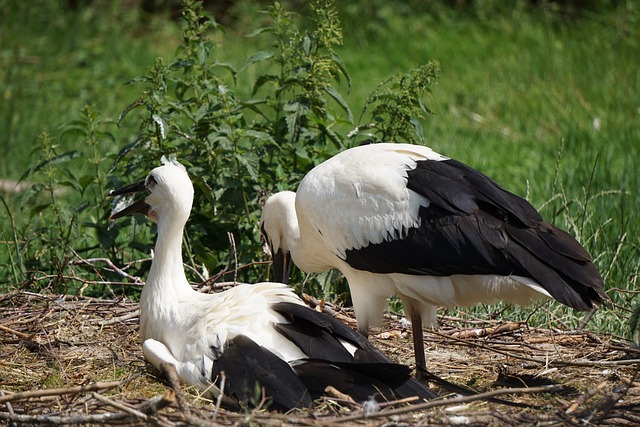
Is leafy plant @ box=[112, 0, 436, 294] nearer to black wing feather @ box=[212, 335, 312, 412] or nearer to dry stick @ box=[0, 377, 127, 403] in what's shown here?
black wing feather @ box=[212, 335, 312, 412]

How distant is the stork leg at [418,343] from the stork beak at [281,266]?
1005mm

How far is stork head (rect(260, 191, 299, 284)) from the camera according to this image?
591 centimetres

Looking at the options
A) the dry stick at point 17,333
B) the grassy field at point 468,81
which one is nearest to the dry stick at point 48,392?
the dry stick at point 17,333

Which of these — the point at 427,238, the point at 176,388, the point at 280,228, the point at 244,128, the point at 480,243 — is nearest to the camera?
the point at 176,388

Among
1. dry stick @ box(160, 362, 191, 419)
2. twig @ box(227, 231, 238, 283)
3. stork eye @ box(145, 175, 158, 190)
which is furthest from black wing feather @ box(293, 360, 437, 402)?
twig @ box(227, 231, 238, 283)

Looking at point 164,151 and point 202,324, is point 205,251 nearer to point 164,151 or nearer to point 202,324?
point 164,151

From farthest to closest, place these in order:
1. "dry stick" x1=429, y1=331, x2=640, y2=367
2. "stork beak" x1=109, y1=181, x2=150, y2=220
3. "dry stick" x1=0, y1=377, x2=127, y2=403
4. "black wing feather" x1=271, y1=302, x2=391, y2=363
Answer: "stork beak" x1=109, y1=181, x2=150, y2=220
"dry stick" x1=429, y1=331, x2=640, y2=367
"black wing feather" x1=271, y1=302, x2=391, y2=363
"dry stick" x1=0, y1=377, x2=127, y2=403

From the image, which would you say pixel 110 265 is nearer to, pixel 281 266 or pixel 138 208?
pixel 138 208

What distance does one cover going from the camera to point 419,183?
17.0 ft

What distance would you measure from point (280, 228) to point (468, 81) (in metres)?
6.23

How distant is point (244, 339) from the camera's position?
471 centimetres

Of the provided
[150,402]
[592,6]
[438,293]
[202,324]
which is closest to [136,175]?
[202,324]

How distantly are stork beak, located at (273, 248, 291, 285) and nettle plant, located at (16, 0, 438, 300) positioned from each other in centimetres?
27

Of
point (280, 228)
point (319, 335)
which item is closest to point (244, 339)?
point (319, 335)
